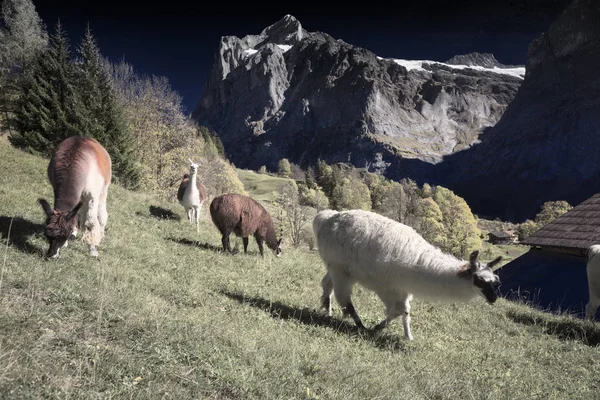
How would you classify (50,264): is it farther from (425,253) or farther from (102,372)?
(425,253)

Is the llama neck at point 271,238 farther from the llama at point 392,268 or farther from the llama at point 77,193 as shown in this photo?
the llama at point 77,193

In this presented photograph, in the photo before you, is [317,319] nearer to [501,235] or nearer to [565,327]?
[565,327]

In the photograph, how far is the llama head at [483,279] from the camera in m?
5.27

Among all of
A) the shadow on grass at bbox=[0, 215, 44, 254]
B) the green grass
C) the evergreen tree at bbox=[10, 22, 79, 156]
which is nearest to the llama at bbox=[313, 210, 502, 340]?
the shadow on grass at bbox=[0, 215, 44, 254]

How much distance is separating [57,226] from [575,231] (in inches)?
706

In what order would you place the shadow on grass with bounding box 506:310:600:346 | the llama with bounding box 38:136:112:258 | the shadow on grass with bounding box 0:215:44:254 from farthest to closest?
the shadow on grass with bounding box 506:310:600:346 < the shadow on grass with bounding box 0:215:44:254 < the llama with bounding box 38:136:112:258

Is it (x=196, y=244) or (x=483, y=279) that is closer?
(x=483, y=279)

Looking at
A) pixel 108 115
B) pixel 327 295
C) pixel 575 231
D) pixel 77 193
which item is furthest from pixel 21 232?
pixel 108 115

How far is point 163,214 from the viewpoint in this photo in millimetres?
14078

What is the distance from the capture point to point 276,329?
5.24 metres

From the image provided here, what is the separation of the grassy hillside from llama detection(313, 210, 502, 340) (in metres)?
0.61

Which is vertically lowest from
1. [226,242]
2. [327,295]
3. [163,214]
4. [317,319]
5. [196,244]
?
[317,319]

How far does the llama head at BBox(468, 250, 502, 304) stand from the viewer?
5270 mm

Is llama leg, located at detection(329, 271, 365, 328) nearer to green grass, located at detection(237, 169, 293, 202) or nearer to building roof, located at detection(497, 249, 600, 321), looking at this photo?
building roof, located at detection(497, 249, 600, 321)
